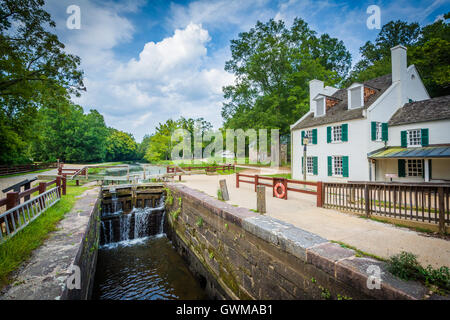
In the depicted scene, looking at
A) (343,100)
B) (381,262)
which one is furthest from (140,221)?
(343,100)

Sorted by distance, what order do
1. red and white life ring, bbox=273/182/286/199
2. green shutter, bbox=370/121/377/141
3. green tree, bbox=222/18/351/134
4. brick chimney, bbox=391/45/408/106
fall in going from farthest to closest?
green tree, bbox=222/18/351/134 → brick chimney, bbox=391/45/408/106 → green shutter, bbox=370/121/377/141 → red and white life ring, bbox=273/182/286/199

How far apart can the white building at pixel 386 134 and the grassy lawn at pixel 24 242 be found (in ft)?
49.7

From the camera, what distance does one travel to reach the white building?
38.8ft

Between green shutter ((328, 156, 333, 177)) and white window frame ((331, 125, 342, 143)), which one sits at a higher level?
white window frame ((331, 125, 342, 143))

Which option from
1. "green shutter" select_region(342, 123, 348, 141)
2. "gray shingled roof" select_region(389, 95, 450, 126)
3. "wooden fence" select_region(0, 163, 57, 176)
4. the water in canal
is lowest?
the water in canal

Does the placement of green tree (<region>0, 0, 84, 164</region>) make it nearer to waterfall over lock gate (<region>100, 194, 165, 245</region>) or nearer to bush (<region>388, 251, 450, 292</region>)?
waterfall over lock gate (<region>100, 194, 165, 245</region>)

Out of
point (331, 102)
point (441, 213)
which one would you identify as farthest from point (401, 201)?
point (331, 102)

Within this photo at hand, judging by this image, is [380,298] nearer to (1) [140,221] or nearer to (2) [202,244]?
(2) [202,244]

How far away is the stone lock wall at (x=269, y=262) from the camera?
2.50m

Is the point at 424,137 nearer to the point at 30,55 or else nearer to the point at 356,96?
the point at 356,96

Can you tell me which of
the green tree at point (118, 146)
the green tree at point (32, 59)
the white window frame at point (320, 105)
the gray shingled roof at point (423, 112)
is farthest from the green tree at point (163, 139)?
the green tree at point (118, 146)

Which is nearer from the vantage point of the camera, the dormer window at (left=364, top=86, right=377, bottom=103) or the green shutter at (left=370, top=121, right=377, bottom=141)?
the green shutter at (left=370, top=121, right=377, bottom=141)

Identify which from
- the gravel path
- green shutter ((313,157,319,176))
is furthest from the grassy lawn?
green shutter ((313,157,319,176))

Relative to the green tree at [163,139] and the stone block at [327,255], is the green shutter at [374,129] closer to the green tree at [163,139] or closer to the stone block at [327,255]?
the stone block at [327,255]
